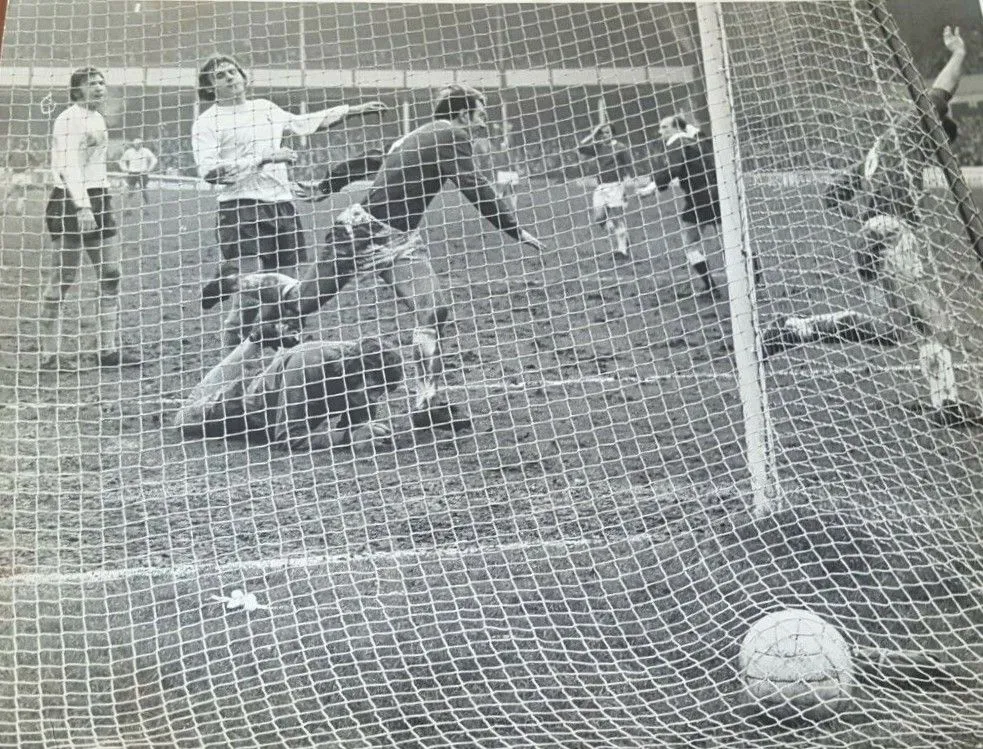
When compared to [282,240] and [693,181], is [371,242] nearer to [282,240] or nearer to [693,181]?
[282,240]

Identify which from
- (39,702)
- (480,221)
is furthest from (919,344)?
(39,702)

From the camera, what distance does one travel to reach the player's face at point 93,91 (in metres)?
2.14

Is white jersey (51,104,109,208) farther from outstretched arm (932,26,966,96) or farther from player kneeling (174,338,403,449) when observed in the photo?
outstretched arm (932,26,966,96)

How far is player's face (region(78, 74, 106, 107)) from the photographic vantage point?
2139mm

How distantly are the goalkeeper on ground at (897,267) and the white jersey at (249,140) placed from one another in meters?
1.15

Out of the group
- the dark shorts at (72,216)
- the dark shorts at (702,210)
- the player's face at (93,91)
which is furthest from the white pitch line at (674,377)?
the player's face at (93,91)

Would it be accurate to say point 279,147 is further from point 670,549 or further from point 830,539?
point 830,539

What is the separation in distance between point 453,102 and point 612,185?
414 mm

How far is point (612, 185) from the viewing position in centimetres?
219

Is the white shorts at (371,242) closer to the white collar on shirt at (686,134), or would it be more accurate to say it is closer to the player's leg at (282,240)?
the player's leg at (282,240)

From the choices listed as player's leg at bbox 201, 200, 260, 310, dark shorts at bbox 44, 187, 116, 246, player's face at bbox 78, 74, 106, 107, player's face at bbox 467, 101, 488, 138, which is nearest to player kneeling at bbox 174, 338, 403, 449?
player's leg at bbox 201, 200, 260, 310

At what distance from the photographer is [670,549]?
2055 millimetres

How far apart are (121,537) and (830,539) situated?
1.50 meters

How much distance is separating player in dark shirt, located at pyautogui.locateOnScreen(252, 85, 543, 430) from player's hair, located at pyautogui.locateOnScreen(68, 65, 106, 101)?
64 centimetres
